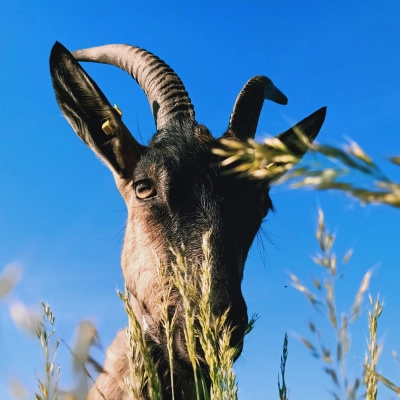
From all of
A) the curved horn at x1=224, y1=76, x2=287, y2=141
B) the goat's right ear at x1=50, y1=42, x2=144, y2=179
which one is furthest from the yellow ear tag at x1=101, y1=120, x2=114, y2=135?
the curved horn at x1=224, y1=76, x2=287, y2=141

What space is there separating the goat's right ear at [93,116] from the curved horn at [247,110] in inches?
45.6

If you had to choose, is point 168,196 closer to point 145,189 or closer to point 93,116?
point 145,189

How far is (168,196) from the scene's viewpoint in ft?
16.9

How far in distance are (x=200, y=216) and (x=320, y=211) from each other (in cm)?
356

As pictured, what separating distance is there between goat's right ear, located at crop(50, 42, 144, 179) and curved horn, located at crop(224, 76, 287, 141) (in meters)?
1.16

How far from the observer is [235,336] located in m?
3.91

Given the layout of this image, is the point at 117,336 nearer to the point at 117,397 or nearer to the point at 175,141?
the point at 117,397

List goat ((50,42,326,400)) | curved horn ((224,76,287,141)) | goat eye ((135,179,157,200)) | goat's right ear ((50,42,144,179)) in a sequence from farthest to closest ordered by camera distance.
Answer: curved horn ((224,76,287,141))
goat's right ear ((50,42,144,179))
goat eye ((135,179,157,200))
goat ((50,42,326,400))

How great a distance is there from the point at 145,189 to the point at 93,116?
1.26 metres

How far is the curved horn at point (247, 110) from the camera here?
6.66m

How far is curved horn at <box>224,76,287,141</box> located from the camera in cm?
666

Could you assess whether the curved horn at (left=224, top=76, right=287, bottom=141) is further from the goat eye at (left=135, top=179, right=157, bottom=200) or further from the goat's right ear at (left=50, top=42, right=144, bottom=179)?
the goat eye at (left=135, top=179, right=157, bottom=200)

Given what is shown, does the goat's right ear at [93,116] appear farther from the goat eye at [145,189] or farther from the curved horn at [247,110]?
the curved horn at [247,110]

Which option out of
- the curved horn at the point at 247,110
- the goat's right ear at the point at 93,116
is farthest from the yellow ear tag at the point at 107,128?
the curved horn at the point at 247,110
